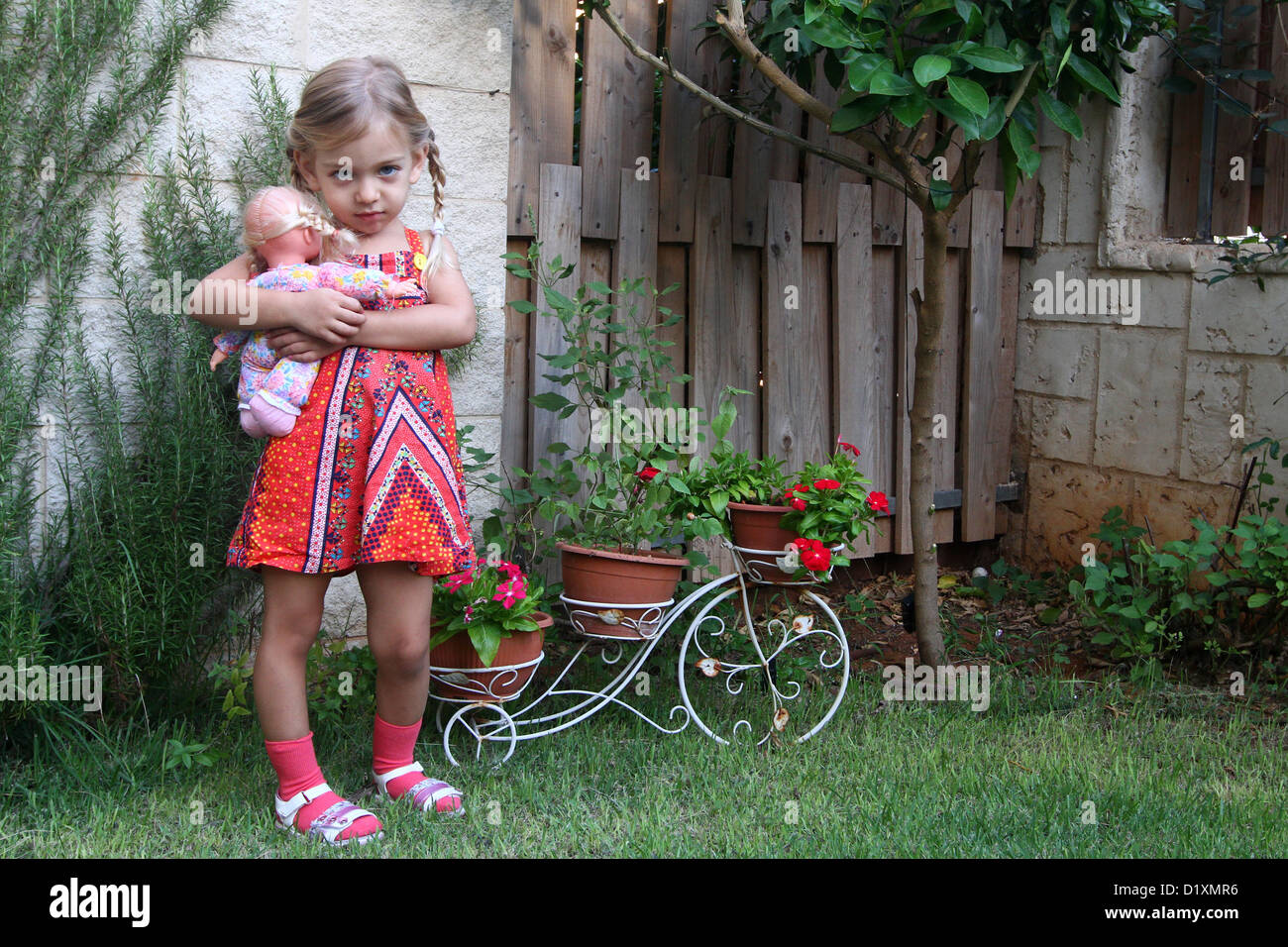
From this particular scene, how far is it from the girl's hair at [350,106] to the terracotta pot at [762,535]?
1.30 m

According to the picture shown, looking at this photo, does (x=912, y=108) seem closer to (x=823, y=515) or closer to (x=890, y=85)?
(x=890, y=85)

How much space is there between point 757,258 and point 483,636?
188 centimetres

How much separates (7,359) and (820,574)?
6.65 feet

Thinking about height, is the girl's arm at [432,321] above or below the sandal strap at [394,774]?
above

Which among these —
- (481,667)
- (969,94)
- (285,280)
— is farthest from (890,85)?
(481,667)

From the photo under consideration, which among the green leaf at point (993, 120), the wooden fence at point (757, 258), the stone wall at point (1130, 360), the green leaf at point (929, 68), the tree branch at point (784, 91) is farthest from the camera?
the stone wall at point (1130, 360)

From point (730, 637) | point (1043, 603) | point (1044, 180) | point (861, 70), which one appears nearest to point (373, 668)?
point (730, 637)

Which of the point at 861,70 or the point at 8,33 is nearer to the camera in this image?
the point at 8,33

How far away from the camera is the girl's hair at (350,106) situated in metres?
2.21

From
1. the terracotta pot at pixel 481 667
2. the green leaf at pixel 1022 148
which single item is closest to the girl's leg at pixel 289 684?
the terracotta pot at pixel 481 667

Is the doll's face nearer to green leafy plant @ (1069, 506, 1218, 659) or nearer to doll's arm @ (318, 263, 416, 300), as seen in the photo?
doll's arm @ (318, 263, 416, 300)

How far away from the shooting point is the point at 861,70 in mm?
2787

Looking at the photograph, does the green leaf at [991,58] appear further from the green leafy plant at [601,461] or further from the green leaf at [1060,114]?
the green leafy plant at [601,461]

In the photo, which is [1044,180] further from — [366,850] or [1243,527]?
[366,850]
